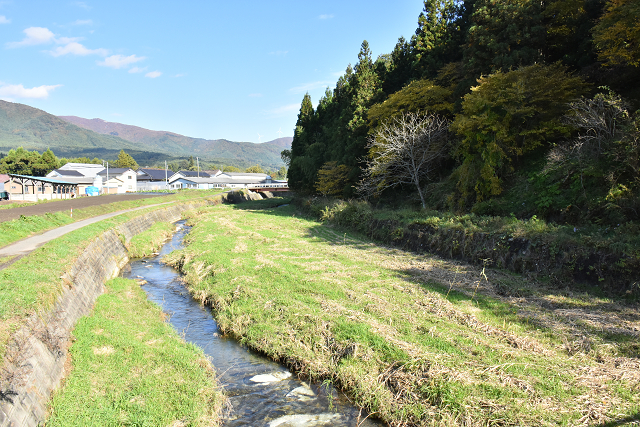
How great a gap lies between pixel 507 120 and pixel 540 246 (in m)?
7.97

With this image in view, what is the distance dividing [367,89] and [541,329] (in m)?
26.7

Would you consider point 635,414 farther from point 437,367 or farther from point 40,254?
point 40,254

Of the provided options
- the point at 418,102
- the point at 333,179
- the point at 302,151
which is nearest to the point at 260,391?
the point at 418,102

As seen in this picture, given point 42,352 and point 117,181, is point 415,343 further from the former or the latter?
point 117,181

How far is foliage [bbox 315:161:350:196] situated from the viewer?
100 feet

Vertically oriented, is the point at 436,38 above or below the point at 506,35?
above

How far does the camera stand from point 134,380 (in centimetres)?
632

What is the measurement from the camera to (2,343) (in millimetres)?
5500

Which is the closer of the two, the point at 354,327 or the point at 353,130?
the point at 354,327

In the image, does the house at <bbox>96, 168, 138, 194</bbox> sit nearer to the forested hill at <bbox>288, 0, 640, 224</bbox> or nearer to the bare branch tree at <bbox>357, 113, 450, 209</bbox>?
the forested hill at <bbox>288, 0, 640, 224</bbox>

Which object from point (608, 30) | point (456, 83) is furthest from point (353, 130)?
point (608, 30)

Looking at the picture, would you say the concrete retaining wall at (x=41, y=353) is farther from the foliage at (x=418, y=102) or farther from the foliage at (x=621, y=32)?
the foliage at (x=418, y=102)

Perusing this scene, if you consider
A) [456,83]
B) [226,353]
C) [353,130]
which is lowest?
[226,353]

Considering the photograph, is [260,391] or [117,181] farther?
[117,181]
